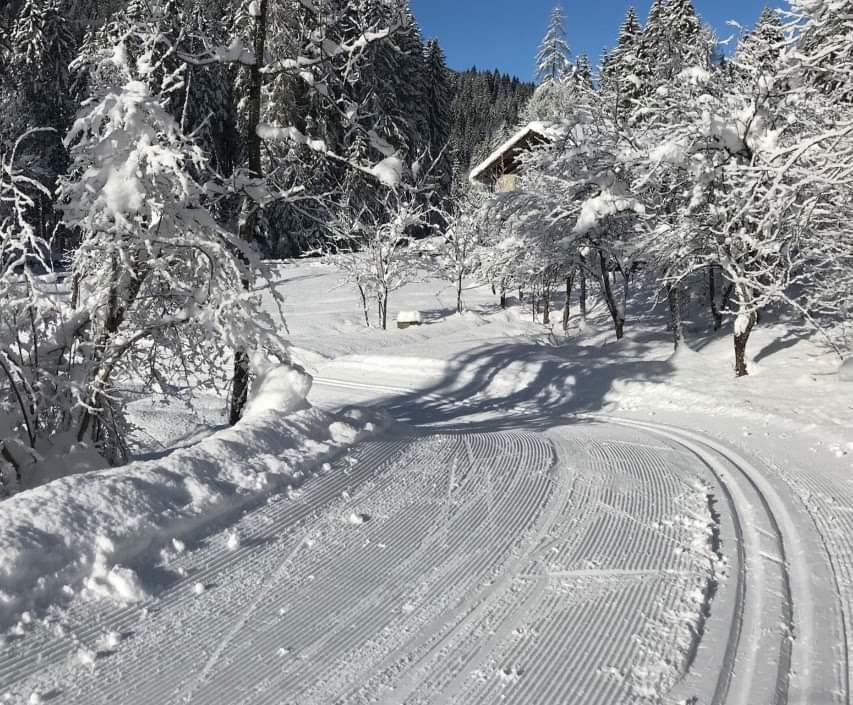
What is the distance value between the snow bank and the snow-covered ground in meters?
0.01

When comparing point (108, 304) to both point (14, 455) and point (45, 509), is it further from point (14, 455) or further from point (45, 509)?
point (45, 509)

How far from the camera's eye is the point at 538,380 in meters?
14.6

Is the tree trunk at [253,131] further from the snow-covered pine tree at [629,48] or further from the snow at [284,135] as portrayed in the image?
the snow-covered pine tree at [629,48]

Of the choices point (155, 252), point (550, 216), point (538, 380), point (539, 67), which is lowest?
point (538, 380)

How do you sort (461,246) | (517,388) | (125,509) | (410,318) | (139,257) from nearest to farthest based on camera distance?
(125,509), (139,257), (517,388), (410,318), (461,246)

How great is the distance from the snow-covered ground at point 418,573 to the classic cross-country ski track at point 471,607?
0.01 meters

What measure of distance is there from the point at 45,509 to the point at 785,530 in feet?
15.2

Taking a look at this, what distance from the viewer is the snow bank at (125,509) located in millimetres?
2791

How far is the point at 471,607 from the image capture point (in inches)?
124

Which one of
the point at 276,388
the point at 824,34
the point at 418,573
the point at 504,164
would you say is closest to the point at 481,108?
the point at 504,164

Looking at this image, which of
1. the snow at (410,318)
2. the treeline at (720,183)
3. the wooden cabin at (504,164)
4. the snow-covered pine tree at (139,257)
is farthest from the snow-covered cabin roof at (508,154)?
the snow-covered pine tree at (139,257)

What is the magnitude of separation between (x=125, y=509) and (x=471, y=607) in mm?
1875

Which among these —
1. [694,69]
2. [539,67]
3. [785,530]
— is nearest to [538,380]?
[694,69]

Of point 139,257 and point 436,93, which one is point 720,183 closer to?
point 139,257
